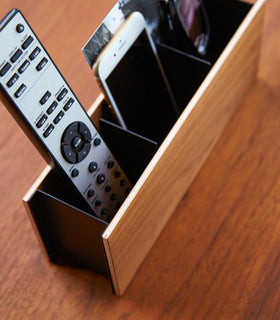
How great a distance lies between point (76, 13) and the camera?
1030 mm

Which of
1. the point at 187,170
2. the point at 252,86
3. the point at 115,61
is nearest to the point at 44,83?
the point at 115,61

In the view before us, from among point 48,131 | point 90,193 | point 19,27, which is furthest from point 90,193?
point 19,27

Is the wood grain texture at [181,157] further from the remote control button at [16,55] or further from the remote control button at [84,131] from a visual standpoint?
the remote control button at [16,55]

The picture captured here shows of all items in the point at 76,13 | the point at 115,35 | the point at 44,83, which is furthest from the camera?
the point at 76,13

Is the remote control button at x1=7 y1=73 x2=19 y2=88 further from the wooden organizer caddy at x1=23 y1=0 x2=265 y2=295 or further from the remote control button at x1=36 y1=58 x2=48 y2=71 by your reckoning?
the wooden organizer caddy at x1=23 y1=0 x2=265 y2=295

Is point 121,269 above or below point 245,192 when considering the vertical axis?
below

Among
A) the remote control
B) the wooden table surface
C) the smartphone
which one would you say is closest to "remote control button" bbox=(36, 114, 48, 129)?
the remote control

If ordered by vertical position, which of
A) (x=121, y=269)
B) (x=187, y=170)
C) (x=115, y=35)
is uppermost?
(x=115, y=35)

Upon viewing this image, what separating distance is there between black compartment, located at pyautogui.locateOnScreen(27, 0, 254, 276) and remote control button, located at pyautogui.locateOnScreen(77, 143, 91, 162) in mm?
33

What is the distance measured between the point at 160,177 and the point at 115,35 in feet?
0.60

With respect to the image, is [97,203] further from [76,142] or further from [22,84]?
[22,84]

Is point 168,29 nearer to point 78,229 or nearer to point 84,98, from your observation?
point 84,98

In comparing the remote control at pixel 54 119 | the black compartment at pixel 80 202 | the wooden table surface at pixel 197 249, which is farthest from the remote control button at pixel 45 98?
the wooden table surface at pixel 197 249

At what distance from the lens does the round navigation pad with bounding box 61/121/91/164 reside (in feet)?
2.28
